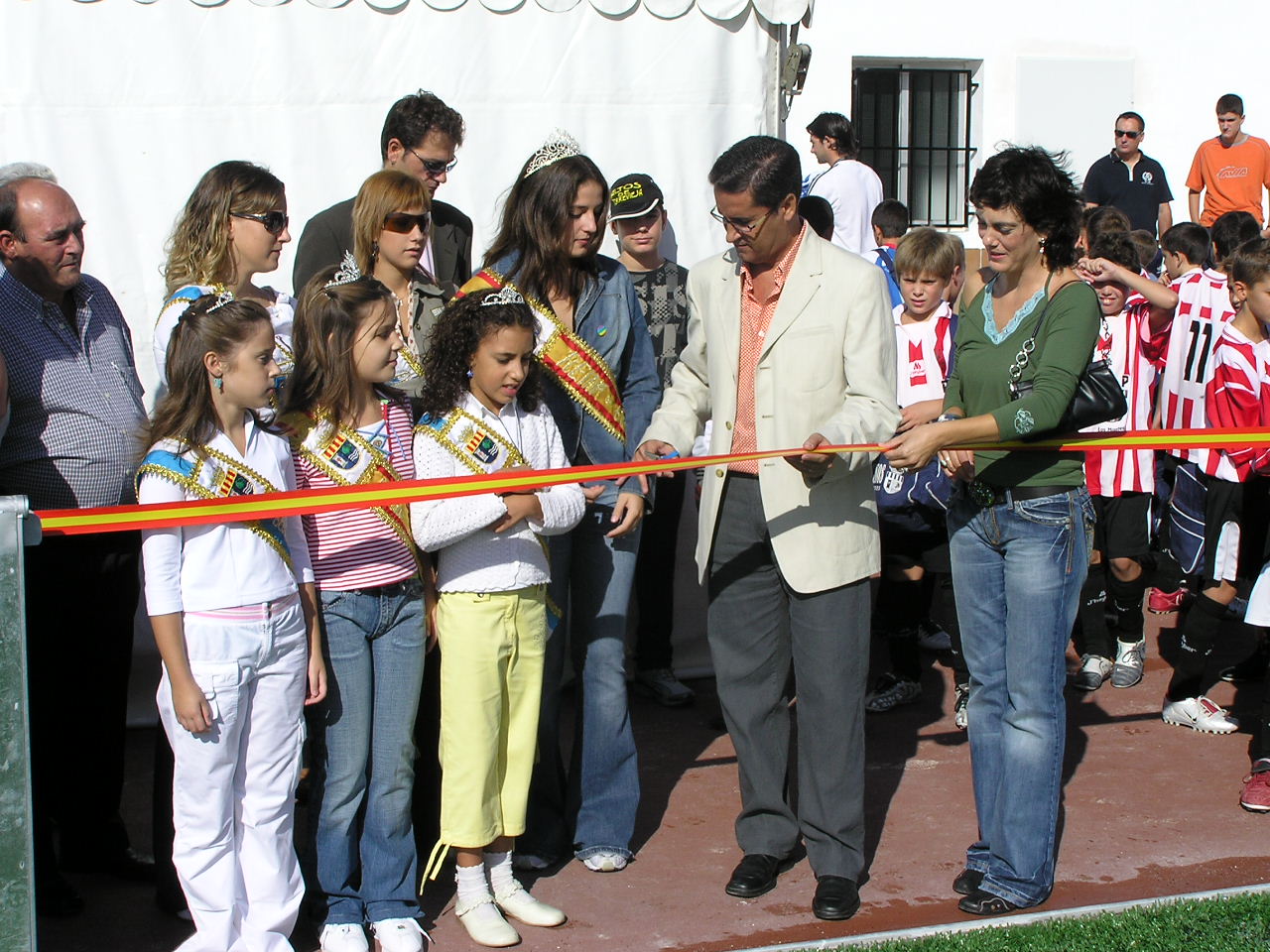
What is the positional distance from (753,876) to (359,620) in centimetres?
145

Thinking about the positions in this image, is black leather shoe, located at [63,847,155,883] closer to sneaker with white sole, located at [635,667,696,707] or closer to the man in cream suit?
the man in cream suit

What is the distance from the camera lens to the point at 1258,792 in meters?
5.06

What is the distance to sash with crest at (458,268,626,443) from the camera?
4477 mm

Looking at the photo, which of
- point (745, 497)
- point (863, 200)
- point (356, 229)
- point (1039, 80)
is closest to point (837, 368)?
point (745, 497)

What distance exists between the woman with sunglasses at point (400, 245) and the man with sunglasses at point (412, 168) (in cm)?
37

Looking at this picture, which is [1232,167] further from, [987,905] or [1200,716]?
[987,905]

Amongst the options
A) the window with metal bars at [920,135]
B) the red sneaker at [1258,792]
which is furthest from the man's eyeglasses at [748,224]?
the window with metal bars at [920,135]

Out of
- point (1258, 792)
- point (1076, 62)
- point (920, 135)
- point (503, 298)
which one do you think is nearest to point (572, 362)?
point (503, 298)

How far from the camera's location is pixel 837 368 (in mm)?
4203

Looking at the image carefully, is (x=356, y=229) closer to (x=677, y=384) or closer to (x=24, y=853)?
(x=677, y=384)

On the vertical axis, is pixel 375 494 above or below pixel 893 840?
above

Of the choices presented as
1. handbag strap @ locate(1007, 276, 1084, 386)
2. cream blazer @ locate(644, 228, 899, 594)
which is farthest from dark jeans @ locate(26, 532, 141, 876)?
handbag strap @ locate(1007, 276, 1084, 386)

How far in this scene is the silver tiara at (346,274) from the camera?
13.2 feet

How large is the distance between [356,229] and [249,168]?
0.37 meters
